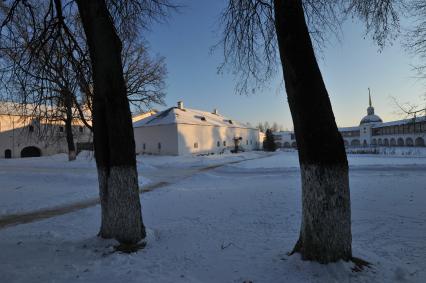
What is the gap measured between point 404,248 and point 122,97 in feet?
17.6

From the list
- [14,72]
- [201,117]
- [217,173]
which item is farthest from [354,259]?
[201,117]

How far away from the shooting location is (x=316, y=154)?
5.07 m

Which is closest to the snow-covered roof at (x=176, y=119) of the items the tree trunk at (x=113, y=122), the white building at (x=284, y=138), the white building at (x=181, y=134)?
the white building at (x=181, y=134)

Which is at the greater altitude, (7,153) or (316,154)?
(7,153)

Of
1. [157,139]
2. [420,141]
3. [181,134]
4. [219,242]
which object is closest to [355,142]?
[420,141]

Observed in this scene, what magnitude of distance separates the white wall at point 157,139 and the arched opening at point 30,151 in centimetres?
1411

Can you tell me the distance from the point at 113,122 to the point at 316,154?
3.47 metres

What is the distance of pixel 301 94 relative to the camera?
202 inches

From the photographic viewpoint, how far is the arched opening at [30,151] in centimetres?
4938

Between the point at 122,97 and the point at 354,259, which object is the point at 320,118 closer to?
the point at 354,259

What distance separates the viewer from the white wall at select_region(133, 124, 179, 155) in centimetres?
4416

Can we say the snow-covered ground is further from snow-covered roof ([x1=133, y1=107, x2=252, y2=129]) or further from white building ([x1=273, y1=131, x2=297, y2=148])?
white building ([x1=273, y1=131, x2=297, y2=148])

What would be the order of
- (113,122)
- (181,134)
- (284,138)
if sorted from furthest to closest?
1. (284,138)
2. (181,134)
3. (113,122)

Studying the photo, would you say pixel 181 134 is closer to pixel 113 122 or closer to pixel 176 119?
pixel 176 119
